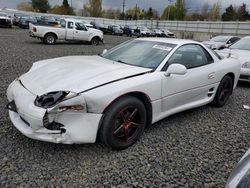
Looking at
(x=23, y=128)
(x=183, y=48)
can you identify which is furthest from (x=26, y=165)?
(x=183, y=48)

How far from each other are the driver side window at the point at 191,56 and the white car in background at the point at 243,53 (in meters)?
1.49

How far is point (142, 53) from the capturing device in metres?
4.00

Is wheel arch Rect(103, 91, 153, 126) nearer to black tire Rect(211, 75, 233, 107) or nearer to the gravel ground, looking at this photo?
the gravel ground

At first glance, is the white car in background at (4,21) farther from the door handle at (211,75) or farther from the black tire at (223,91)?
the door handle at (211,75)

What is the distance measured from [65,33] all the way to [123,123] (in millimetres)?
13873

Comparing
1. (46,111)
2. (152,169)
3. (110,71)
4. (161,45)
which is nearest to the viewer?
(46,111)

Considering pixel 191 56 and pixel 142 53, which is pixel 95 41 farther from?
pixel 142 53

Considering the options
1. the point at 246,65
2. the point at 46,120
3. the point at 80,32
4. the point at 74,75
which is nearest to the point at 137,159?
the point at 46,120

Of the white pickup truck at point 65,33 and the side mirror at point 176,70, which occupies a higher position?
the white pickup truck at point 65,33

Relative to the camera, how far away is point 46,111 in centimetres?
268

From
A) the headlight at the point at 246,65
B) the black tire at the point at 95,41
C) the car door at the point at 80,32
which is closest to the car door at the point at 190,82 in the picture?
the headlight at the point at 246,65

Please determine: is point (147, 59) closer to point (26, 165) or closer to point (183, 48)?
point (183, 48)

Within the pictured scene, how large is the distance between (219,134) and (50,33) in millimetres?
13457

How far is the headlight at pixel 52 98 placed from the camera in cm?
274
